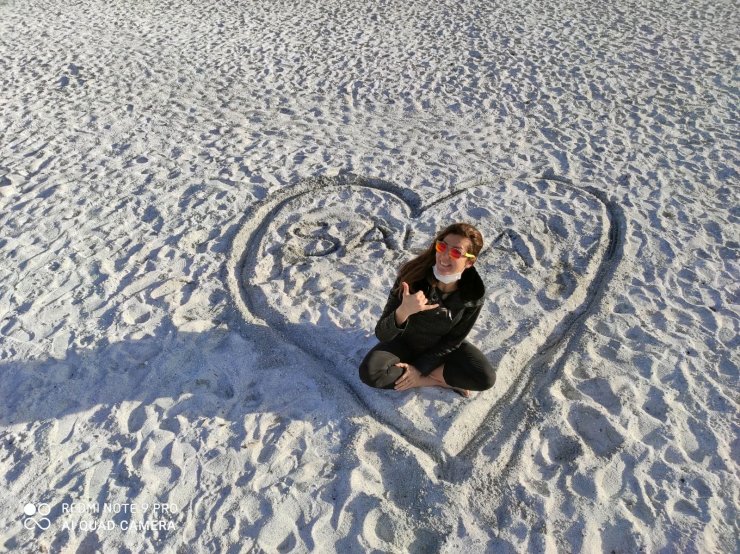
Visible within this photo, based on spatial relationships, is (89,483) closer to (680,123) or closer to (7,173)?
(7,173)

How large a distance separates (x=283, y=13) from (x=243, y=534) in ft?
30.9

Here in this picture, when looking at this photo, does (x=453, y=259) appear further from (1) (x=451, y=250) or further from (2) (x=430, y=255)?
(2) (x=430, y=255)

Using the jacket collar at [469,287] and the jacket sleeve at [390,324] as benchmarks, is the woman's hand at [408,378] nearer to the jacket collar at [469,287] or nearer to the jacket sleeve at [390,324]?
the jacket sleeve at [390,324]

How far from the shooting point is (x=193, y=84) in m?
7.86

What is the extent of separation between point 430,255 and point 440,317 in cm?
38

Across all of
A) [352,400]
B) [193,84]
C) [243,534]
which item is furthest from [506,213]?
[193,84]

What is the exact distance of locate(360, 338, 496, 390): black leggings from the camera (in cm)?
354

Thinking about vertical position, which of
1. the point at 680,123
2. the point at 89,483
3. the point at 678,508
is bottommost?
the point at 89,483

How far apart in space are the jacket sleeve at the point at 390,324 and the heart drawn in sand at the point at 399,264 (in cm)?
57

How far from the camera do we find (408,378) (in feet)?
11.9

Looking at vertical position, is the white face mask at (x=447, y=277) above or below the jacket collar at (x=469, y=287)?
above

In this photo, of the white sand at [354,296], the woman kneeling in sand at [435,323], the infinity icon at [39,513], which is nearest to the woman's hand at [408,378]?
the woman kneeling in sand at [435,323]

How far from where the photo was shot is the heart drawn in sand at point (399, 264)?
3.73m

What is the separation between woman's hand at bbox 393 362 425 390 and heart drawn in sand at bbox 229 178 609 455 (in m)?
0.09
